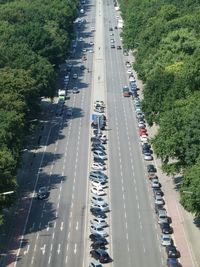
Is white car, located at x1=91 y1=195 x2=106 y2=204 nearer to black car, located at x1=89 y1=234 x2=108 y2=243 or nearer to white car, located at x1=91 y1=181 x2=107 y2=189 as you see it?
white car, located at x1=91 y1=181 x2=107 y2=189

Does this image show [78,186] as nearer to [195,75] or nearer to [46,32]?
[195,75]

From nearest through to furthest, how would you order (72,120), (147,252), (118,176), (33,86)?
(147,252) → (118,176) → (33,86) → (72,120)

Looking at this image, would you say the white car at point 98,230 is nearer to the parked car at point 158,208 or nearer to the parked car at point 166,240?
the parked car at point 166,240

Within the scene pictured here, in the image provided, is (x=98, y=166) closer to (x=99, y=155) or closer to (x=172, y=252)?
(x=99, y=155)

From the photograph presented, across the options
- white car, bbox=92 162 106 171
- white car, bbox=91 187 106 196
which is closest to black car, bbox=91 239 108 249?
white car, bbox=91 187 106 196

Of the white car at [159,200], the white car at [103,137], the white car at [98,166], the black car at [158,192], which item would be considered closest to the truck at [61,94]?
the white car at [103,137]

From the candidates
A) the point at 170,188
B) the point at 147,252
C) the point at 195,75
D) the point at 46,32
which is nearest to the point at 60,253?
the point at 147,252
